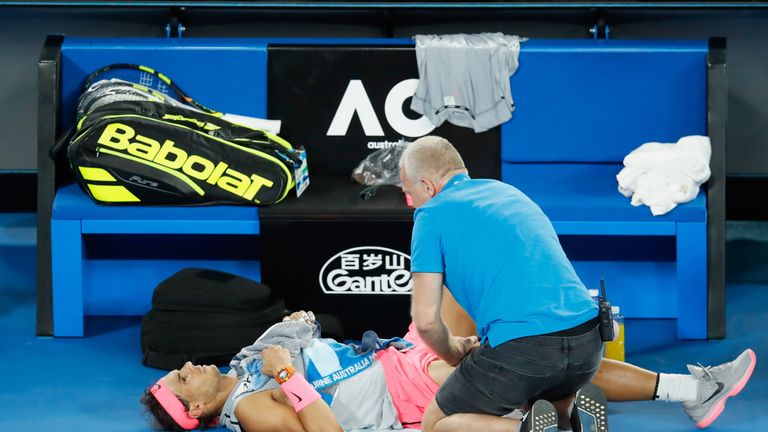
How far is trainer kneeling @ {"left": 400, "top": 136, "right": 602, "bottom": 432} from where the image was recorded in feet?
12.5

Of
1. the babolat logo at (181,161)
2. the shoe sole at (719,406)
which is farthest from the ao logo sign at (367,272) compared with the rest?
the shoe sole at (719,406)

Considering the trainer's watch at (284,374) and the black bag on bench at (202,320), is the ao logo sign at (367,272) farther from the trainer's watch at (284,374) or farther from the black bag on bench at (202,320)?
the trainer's watch at (284,374)

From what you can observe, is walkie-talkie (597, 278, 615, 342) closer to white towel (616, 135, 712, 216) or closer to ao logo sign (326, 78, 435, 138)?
white towel (616, 135, 712, 216)

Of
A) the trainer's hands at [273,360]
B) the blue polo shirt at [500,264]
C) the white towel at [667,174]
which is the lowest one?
the trainer's hands at [273,360]

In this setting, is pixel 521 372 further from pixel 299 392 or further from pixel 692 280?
pixel 692 280

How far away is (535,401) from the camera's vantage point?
12.9 feet

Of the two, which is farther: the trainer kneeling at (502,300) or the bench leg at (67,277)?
the bench leg at (67,277)

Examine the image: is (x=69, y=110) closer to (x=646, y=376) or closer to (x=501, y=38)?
(x=501, y=38)

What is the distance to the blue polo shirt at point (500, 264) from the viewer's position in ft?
12.5

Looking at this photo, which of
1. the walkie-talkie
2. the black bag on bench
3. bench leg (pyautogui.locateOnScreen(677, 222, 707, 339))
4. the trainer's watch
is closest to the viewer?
the walkie-talkie

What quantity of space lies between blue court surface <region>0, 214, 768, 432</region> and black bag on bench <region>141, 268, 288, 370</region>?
4.6 inches

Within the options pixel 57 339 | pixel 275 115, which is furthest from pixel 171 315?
pixel 275 115

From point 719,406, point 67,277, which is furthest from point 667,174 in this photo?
point 67,277

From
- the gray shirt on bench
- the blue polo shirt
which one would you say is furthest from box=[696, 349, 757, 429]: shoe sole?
the gray shirt on bench
